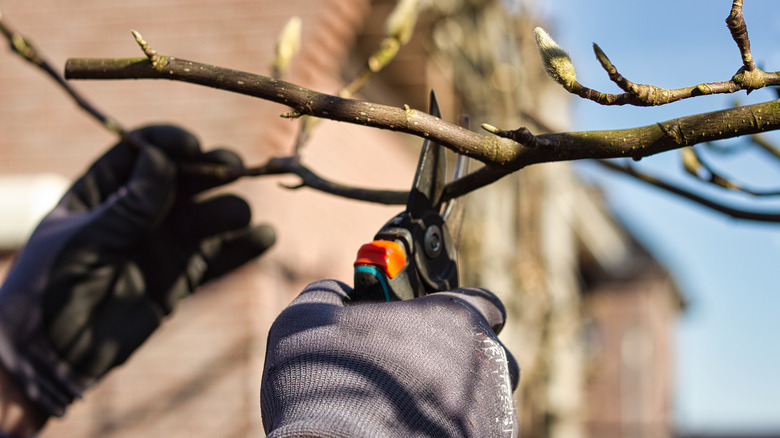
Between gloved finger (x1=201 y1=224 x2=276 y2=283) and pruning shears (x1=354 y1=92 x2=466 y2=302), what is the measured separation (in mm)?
489

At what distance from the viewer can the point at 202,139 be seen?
339 centimetres

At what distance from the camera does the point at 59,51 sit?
12.1 ft

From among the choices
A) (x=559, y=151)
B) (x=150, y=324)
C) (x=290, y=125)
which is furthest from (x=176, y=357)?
(x=559, y=151)

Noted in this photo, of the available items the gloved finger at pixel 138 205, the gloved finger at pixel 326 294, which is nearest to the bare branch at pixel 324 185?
the gloved finger at pixel 138 205

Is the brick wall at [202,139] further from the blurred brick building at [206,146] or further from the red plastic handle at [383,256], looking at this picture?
the red plastic handle at [383,256]

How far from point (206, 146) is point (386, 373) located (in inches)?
106

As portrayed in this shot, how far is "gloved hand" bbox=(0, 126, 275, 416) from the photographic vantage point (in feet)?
4.60

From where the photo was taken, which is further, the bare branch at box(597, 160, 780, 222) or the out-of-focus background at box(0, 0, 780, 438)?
the out-of-focus background at box(0, 0, 780, 438)

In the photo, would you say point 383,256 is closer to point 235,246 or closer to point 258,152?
point 235,246

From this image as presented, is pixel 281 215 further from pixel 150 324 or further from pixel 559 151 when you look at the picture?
pixel 559 151

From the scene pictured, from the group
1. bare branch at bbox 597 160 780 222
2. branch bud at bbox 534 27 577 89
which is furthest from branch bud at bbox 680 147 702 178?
branch bud at bbox 534 27 577 89

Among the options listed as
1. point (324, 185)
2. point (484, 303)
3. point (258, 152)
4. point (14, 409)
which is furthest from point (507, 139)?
point (258, 152)

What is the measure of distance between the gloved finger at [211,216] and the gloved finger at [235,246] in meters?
0.04

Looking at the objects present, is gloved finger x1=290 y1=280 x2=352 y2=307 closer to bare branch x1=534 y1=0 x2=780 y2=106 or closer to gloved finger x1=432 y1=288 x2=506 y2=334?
gloved finger x1=432 y1=288 x2=506 y2=334
